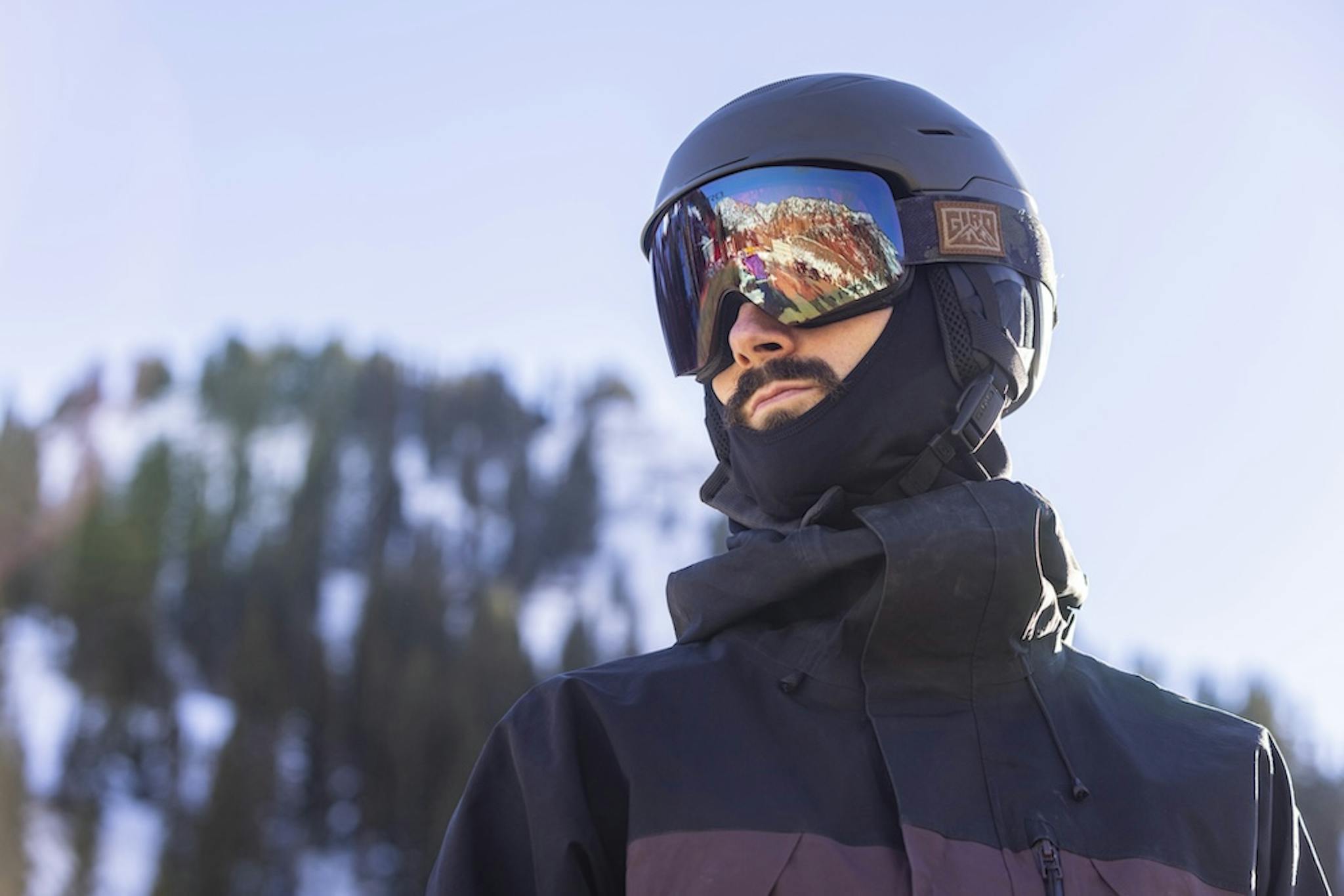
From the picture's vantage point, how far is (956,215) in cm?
264

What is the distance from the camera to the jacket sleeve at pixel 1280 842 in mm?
2172

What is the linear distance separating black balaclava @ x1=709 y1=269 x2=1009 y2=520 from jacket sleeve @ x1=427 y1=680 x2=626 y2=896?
0.57m

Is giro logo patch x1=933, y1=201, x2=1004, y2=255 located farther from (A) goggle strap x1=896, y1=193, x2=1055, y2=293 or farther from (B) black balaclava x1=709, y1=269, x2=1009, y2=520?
(B) black balaclava x1=709, y1=269, x2=1009, y2=520

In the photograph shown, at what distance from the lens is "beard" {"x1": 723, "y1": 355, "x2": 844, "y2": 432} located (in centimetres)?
243

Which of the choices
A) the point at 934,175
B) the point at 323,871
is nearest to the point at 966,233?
the point at 934,175

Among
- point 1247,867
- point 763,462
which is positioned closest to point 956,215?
point 763,462

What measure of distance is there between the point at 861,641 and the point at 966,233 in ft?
2.82

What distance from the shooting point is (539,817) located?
76.9 inches

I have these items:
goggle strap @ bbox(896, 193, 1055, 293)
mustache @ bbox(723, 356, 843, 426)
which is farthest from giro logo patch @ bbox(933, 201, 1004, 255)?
mustache @ bbox(723, 356, 843, 426)

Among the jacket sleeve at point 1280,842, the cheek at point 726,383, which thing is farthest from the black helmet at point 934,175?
the jacket sleeve at point 1280,842

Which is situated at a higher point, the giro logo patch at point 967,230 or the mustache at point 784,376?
the giro logo patch at point 967,230

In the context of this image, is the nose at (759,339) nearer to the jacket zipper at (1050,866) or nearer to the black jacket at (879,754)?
the black jacket at (879,754)

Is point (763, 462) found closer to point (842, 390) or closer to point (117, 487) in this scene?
point (842, 390)

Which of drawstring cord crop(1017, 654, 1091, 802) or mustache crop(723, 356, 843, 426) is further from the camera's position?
mustache crop(723, 356, 843, 426)
